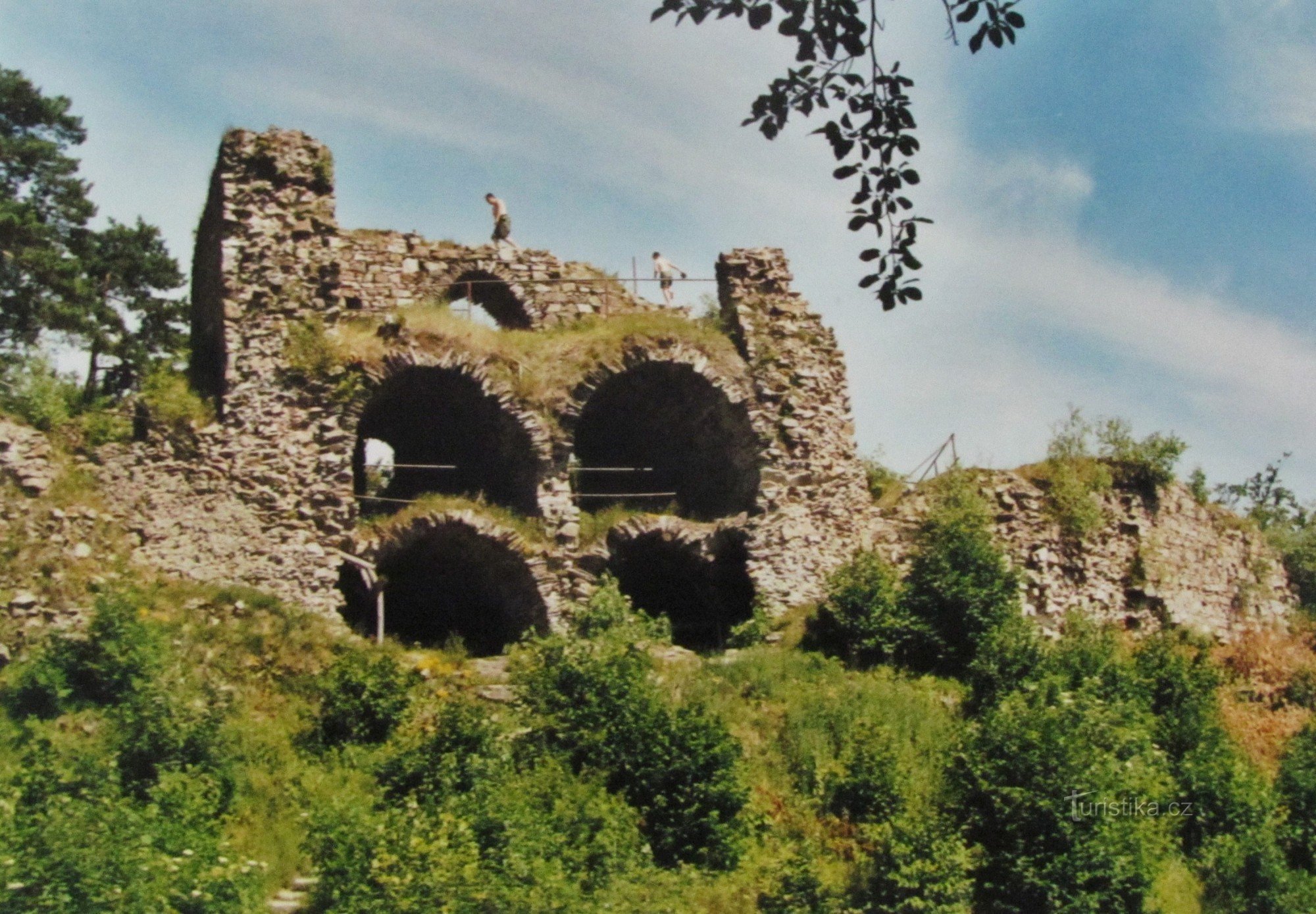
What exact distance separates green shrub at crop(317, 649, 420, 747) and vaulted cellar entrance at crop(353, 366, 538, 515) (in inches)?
172

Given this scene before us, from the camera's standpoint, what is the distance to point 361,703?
18.3 meters

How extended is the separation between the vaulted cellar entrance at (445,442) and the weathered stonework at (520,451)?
0.04 m

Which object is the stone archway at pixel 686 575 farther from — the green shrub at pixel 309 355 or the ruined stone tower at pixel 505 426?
the green shrub at pixel 309 355

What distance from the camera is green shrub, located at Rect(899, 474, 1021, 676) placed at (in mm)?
22359

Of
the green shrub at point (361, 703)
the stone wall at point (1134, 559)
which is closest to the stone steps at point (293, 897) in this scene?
the green shrub at point (361, 703)

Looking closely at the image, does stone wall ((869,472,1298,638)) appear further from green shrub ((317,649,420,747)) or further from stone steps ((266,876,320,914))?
stone steps ((266,876,320,914))

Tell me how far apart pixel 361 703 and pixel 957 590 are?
8.69 meters

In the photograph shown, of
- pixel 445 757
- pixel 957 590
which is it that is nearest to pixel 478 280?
pixel 957 590

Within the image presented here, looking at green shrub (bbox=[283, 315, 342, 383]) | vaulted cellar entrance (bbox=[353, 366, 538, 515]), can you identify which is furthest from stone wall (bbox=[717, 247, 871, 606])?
green shrub (bbox=[283, 315, 342, 383])

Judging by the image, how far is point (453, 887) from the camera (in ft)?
46.0

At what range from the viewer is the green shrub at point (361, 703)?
18.2 m

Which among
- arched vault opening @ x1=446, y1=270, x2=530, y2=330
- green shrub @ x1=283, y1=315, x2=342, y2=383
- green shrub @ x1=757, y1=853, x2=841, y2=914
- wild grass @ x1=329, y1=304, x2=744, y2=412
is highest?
arched vault opening @ x1=446, y1=270, x2=530, y2=330

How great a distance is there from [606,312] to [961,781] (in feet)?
35.8

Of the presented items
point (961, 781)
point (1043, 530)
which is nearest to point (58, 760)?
point (961, 781)
